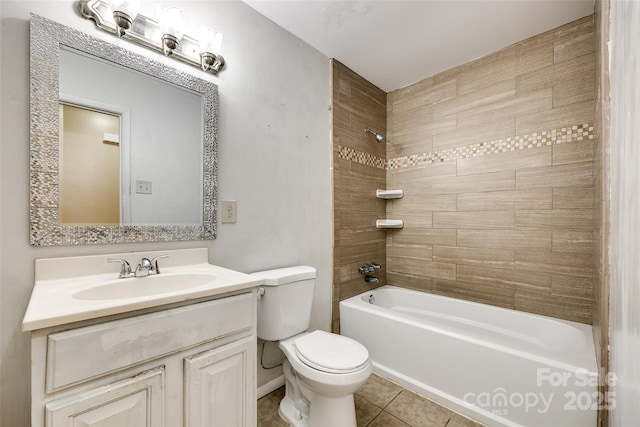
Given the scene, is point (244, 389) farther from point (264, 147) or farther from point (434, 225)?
point (434, 225)

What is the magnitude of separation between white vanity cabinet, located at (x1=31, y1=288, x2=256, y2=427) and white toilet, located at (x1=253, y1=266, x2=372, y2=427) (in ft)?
1.11

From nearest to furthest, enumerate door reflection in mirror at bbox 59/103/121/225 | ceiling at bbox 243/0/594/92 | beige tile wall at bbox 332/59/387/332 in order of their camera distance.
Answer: door reflection in mirror at bbox 59/103/121/225 < ceiling at bbox 243/0/594/92 < beige tile wall at bbox 332/59/387/332

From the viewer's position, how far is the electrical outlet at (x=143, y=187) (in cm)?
127

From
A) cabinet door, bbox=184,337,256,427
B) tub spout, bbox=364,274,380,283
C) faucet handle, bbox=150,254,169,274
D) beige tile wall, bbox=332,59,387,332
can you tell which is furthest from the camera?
tub spout, bbox=364,274,380,283

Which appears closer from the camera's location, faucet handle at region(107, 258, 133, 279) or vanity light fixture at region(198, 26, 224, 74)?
faucet handle at region(107, 258, 133, 279)

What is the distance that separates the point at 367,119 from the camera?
8.19 feet

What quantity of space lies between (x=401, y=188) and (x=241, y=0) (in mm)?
1918

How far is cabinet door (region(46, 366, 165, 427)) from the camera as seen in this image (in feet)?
2.35

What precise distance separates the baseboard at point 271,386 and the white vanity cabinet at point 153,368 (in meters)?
0.69

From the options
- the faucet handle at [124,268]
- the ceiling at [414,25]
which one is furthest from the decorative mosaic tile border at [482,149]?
the faucet handle at [124,268]

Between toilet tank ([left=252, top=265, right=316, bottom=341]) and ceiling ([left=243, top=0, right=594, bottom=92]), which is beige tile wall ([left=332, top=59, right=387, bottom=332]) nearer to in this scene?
ceiling ([left=243, top=0, right=594, bottom=92])

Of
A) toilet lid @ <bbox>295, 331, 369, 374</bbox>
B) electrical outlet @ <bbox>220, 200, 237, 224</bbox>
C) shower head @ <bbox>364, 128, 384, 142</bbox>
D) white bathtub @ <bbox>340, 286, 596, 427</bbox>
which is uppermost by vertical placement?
shower head @ <bbox>364, 128, 384, 142</bbox>

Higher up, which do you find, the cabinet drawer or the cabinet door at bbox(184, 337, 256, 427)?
the cabinet drawer

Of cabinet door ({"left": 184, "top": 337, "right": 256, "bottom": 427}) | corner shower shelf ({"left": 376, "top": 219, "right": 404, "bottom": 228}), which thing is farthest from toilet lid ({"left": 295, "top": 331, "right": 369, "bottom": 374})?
corner shower shelf ({"left": 376, "top": 219, "right": 404, "bottom": 228})
